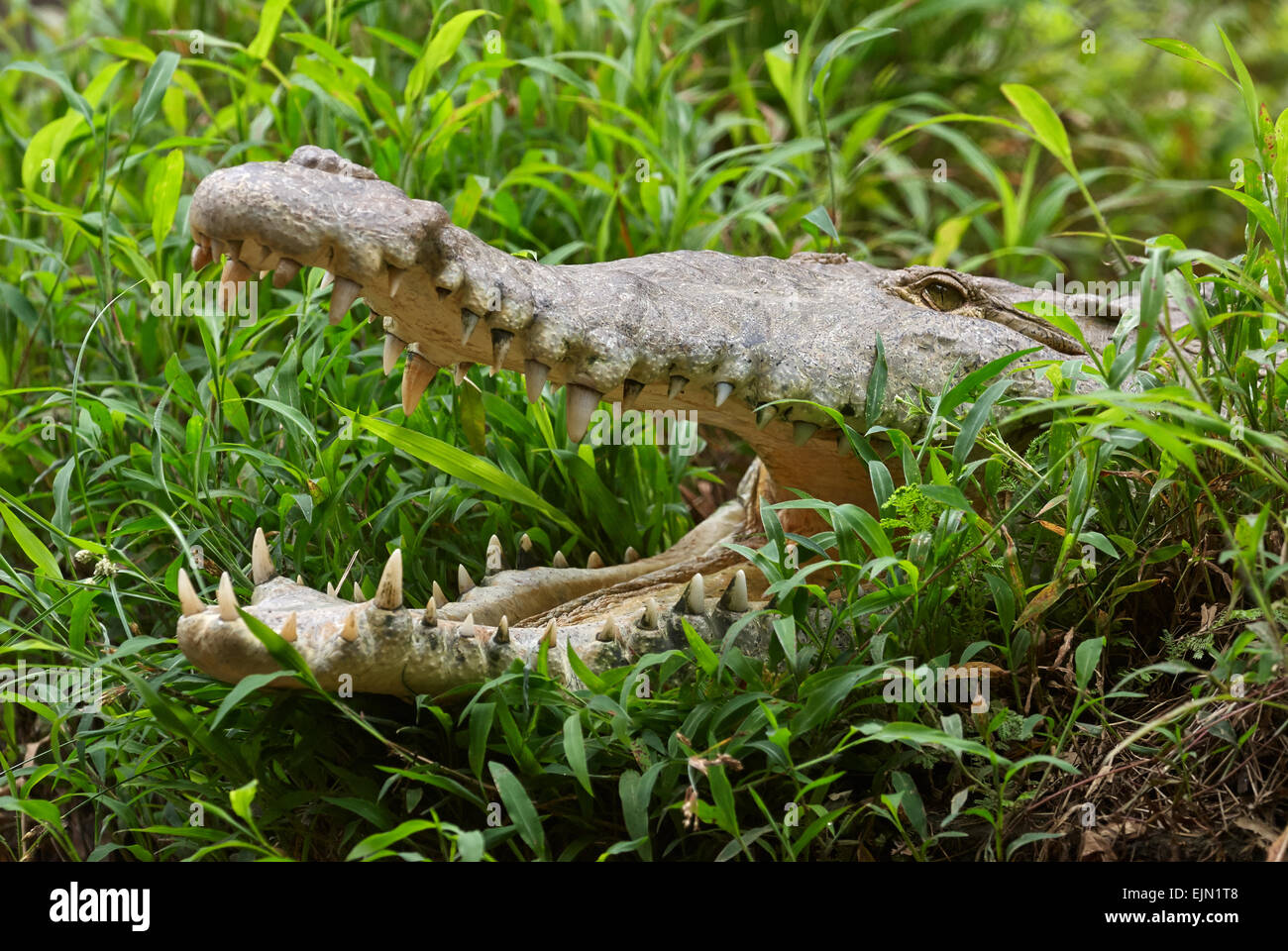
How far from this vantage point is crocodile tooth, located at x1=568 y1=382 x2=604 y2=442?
255 centimetres

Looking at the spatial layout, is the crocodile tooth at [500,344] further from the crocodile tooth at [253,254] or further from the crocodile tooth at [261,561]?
the crocodile tooth at [261,561]

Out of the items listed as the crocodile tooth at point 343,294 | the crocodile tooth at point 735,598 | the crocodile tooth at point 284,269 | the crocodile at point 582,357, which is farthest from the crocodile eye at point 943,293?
the crocodile tooth at point 284,269

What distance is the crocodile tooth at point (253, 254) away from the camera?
2.29 meters

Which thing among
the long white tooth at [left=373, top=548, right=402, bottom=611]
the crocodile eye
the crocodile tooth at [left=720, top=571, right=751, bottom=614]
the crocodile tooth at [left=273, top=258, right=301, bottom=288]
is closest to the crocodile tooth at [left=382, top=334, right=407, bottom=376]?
the crocodile tooth at [left=273, top=258, right=301, bottom=288]

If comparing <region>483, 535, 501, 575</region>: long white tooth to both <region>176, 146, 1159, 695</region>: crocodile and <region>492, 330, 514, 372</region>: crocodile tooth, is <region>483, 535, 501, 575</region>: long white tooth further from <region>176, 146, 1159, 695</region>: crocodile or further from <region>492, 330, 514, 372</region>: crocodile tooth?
<region>492, 330, 514, 372</region>: crocodile tooth

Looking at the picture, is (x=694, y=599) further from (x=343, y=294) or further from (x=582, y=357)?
(x=343, y=294)

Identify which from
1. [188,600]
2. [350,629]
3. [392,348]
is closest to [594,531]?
[392,348]

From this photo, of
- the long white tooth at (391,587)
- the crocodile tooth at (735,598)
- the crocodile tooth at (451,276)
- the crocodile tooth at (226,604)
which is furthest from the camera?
the crocodile tooth at (735,598)

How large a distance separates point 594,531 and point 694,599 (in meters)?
0.92

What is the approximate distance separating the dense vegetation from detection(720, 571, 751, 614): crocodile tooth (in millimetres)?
109

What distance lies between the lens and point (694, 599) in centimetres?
261

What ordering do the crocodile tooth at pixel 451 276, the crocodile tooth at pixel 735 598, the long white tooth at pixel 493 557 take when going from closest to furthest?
the crocodile tooth at pixel 451 276
the crocodile tooth at pixel 735 598
the long white tooth at pixel 493 557

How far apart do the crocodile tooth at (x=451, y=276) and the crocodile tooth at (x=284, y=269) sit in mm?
277
